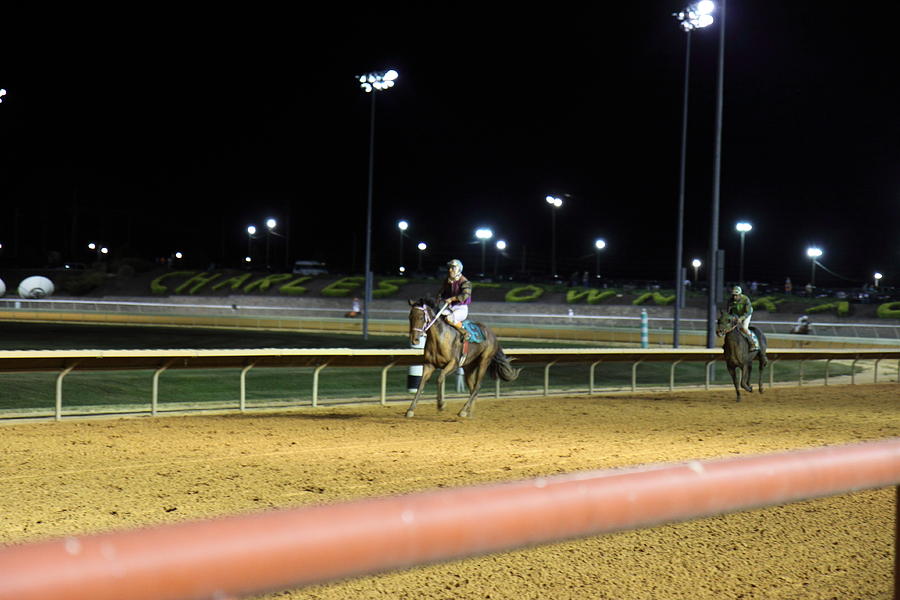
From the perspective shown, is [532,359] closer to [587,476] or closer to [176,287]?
[587,476]

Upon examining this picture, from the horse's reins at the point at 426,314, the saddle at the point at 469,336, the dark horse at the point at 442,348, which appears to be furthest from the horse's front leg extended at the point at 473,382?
the horse's reins at the point at 426,314

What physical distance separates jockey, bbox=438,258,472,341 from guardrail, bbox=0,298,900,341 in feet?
76.8

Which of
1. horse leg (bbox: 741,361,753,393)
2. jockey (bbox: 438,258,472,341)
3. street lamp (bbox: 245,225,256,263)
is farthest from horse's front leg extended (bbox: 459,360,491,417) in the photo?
street lamp (bbox: 245,225,256,263)

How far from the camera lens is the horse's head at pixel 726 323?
54.4 ft

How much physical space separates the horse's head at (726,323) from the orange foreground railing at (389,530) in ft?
50.3

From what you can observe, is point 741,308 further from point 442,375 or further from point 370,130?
point 370,130

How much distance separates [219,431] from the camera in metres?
11.1

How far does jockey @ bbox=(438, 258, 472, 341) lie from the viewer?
12.4 metres

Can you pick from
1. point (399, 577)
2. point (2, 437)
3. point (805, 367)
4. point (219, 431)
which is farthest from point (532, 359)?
point (805, 367)

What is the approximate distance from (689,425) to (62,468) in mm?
7389

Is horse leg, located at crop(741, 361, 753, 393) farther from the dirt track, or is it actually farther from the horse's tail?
the horse's tail

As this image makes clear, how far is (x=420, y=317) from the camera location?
12.4 metres

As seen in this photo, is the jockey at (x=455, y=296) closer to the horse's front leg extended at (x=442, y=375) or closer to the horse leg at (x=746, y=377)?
the horse's front leg extended at (x=442, y=375)

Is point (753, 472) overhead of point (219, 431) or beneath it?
overhead
